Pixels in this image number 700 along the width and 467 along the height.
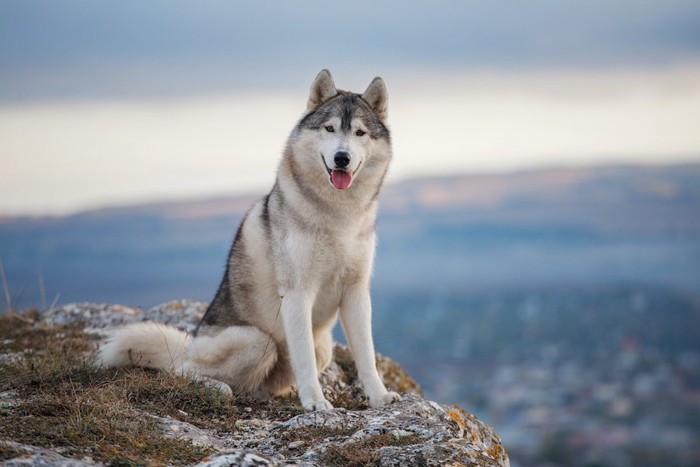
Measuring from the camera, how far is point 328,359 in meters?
8.46

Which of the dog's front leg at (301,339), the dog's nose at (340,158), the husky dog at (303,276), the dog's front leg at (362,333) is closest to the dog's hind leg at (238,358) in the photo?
the husky dog at (303,276)

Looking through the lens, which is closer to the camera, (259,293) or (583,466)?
(259,293)

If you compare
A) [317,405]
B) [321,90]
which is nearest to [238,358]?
[317,405]

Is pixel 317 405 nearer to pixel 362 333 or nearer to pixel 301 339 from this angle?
pixel 301 339

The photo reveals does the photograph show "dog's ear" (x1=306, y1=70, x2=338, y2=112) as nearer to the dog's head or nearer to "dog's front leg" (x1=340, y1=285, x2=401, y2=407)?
the dog's head

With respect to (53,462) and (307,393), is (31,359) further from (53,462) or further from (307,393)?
(53,462)

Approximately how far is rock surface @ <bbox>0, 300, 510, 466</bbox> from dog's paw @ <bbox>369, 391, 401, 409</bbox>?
0.20 meters

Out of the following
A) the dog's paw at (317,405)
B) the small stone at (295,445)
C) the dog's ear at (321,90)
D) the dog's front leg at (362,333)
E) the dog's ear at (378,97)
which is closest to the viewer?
the small stone at (295,445)

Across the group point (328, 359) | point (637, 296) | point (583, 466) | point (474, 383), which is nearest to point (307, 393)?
point (328, 359)

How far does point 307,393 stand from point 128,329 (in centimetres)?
205

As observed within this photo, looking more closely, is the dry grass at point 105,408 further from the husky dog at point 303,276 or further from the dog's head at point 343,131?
the dog's head at point 343,131

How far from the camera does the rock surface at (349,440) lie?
5102 millimetres

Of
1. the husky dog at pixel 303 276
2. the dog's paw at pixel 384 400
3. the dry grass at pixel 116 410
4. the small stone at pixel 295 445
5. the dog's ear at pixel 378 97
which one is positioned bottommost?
the dog's paw at pixel 384 400

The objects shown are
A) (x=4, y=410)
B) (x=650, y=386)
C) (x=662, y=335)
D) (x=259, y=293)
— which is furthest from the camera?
(x=662, y=335)
